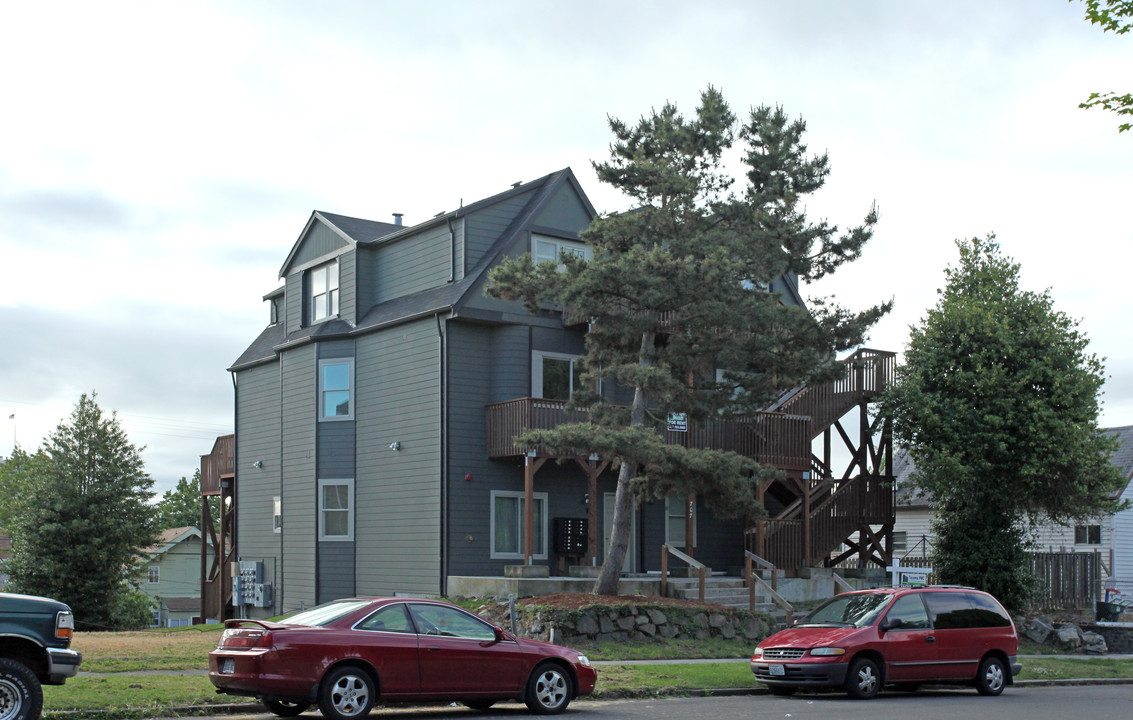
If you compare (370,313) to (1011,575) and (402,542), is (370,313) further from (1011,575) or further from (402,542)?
(1011,575)

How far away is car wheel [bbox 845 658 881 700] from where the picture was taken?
15.5 meters

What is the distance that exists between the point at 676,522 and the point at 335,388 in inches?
365

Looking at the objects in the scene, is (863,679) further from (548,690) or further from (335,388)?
(335,388)

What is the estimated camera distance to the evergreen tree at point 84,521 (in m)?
34.6

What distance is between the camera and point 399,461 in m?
27.2

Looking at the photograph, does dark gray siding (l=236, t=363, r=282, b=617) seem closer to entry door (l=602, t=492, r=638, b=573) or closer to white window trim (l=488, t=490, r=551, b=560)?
white window trim (l=488, t=490, r=551, b=560)

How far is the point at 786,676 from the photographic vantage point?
15625 mm

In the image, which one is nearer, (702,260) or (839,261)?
(702,260)

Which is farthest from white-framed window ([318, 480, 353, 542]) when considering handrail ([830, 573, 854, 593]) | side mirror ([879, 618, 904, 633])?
side mirror ([879, 618, 904, 633])

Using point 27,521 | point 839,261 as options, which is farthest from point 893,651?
point 27,521

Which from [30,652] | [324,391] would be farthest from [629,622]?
[30,652]

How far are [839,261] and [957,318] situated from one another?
19.3ft

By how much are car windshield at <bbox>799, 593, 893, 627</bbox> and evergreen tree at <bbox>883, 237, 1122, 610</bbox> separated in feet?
34.1

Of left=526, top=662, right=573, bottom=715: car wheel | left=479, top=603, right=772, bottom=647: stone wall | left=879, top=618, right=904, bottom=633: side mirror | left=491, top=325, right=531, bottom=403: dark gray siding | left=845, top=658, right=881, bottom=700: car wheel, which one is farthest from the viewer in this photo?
left=491, top=325, right=531, bottom=403: dark gray siding
